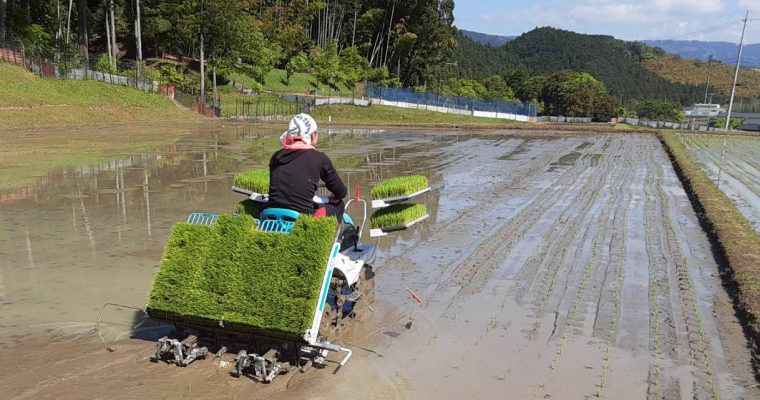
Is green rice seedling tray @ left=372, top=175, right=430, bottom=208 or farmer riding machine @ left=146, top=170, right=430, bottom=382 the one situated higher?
green rice seedling tray @ left=372, top=175, right=430, bottom=208

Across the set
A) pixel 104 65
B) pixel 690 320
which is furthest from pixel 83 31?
pixel 690 320

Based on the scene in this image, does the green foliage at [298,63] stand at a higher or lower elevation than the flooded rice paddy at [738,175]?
higher

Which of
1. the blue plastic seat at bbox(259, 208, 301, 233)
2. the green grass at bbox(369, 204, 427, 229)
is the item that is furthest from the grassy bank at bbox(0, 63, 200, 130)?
the blue plastic seat at bbox(259, 208, 301, 233)

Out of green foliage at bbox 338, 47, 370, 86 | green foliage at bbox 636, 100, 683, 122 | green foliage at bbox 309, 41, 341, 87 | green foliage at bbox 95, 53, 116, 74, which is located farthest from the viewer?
green foliage at bbox 636, 100, 683, 122

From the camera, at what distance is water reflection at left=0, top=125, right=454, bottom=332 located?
5.88m

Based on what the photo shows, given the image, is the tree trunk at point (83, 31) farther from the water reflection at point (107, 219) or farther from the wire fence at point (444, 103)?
the wire fence at point (444, 103)

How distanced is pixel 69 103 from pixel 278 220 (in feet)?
99.8

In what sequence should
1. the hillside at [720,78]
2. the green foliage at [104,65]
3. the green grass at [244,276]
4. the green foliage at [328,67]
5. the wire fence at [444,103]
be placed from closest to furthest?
the green grass at [244,276]
the green foliage at [104,65]
the wire fence at [444,103]
the green foliage at [328,67]
the hillside at [720,78]

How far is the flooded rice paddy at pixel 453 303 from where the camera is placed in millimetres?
4238

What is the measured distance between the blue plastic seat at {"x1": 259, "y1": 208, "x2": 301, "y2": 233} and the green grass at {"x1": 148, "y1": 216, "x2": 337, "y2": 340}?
4.0 inches

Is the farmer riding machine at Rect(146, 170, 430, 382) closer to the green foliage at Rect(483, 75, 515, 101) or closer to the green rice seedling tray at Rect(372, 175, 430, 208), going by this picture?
the green rice seedling tray at Rect(372, 175, 430, 208)

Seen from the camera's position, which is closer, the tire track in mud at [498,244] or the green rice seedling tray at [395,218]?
the green rice seedling tray at [395,218]

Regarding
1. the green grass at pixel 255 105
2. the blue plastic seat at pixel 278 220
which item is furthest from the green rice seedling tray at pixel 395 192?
the green grass at pixel 255 105

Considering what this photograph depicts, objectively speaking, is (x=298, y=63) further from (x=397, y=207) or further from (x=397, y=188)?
(x=397, y=188)
